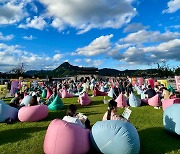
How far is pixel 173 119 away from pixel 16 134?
578 cm

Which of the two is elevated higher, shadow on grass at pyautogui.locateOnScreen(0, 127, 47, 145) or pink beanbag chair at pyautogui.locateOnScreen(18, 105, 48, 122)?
pink beanbag chair at pyautogui.locateOnScreen(18, 105, 48, 122)

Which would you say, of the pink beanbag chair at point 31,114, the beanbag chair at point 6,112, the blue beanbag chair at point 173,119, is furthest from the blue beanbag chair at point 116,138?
the beanbag chair at point 6,112

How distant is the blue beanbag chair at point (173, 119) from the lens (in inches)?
314

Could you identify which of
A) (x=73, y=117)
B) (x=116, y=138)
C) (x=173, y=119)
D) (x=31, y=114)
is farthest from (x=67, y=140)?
(x=31, y=114)

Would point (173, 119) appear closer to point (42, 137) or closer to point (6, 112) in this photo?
point (42, 137)

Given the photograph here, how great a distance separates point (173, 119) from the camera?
8172mm

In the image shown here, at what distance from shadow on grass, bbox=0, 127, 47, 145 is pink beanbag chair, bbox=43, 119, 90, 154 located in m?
2.43

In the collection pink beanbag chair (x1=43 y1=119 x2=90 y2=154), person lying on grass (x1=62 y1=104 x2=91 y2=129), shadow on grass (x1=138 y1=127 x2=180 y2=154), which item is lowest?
shadow on grass (x1=138 y1=127 x2=180 y2=154)

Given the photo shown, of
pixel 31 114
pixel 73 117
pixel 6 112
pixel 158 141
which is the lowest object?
pixel 158 141

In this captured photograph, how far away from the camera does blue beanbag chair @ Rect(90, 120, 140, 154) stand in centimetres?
618

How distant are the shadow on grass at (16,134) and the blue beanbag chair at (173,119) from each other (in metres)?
4.96

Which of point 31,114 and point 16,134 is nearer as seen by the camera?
point 16,134

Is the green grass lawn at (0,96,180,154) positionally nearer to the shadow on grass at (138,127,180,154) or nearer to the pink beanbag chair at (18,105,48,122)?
the shadow on grass at (138,127,180,154)

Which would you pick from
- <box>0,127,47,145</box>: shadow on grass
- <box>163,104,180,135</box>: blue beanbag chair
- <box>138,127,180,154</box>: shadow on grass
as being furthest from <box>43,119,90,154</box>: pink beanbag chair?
<box>163,104,180,135</box>: blue beanbag chair
